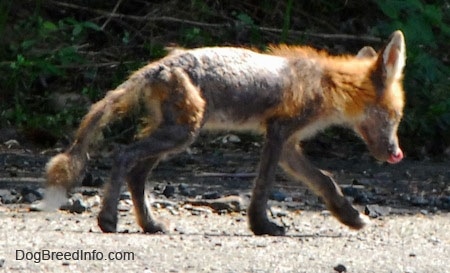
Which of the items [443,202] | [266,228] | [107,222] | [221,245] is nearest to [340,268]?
[221,245]

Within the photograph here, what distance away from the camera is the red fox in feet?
27.5

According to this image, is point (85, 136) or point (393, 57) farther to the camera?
point (393, 57)

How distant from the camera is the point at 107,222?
8.35 m

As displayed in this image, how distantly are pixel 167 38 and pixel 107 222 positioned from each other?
6.17 metres

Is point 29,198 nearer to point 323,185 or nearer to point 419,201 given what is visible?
point 323,185

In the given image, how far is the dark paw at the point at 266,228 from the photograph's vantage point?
28.7 ft

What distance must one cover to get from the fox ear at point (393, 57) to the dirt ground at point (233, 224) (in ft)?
3.47

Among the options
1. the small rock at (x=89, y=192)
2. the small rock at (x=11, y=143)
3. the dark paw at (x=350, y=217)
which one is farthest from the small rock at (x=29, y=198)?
the small rock at (x=11, y=143)

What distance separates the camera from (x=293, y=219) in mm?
9594

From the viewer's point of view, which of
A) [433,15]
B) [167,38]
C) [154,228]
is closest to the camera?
[154,228]

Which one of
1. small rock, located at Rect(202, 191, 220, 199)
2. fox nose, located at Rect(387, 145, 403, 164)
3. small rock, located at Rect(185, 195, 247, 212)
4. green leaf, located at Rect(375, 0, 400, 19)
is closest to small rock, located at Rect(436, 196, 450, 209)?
fox nose, located at Rect(387, 145, 403, 164)

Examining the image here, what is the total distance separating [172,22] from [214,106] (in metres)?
5.88

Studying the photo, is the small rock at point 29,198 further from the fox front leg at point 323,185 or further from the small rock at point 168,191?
the fox front leg at point 323,185

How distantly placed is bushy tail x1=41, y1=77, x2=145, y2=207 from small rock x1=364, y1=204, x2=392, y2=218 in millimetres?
2224
